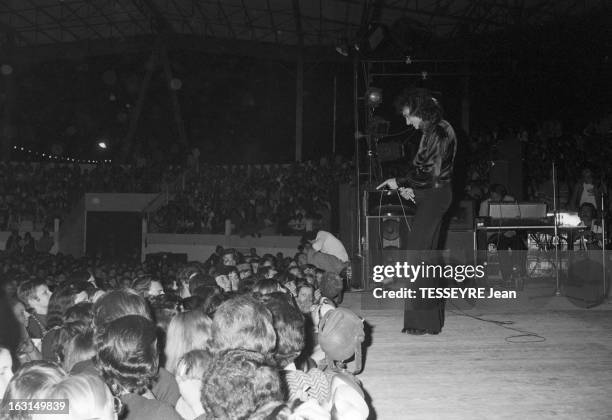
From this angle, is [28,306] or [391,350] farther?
[28,306]

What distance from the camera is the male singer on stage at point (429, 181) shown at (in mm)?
3863

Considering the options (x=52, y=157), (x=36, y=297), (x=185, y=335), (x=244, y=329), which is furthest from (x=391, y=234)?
(x=52, y=157)

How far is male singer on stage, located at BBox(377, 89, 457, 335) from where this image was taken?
3.86 m

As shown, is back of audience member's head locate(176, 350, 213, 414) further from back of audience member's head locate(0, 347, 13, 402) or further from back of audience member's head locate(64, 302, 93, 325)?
back of audience member's head locate(64, 302, 93, 325)

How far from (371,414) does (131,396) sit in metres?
0.99

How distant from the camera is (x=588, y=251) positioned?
21.4 feet

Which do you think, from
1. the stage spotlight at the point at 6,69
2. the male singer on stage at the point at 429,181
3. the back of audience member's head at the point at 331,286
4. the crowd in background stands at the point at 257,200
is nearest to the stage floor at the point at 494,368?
the male singer on stage at the point at 429,181

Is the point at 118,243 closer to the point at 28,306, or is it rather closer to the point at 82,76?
the point at 82,76

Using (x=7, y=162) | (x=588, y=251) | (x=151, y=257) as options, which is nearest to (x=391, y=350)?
(x=588, y=251)

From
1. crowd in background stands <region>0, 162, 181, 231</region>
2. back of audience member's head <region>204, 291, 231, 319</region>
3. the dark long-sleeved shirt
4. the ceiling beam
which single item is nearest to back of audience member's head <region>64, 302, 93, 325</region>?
back of audience member's head <region>204, 291, 231, 319</region>

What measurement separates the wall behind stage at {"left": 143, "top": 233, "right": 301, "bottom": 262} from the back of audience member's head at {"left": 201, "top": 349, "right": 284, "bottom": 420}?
12.3m

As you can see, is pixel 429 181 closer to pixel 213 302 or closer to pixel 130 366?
pixel 213 302

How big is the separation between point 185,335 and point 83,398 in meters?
0.95

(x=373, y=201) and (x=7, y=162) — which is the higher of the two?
(x=7, y=162)
